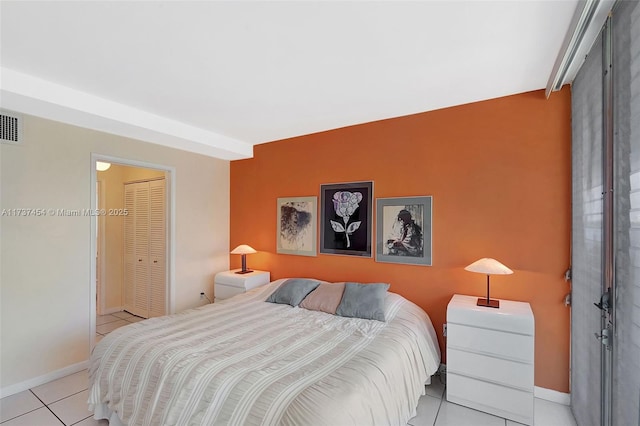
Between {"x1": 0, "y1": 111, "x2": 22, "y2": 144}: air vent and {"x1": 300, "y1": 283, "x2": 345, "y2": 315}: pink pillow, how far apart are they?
116 inches

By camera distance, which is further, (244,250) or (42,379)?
(244,250)

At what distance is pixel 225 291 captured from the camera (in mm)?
3842

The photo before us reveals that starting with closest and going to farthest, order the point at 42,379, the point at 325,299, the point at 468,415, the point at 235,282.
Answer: the point at 468,415, the point at 42,379, the point at 325,299, the point at 235,282

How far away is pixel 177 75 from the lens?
7.35ft

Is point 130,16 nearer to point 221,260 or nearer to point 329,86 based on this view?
point 329,86

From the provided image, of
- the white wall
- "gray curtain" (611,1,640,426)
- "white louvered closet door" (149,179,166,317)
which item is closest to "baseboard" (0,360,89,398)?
the white wall

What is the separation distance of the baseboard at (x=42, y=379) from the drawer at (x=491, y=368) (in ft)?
11.5

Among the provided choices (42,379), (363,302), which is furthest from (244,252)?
(42,379)

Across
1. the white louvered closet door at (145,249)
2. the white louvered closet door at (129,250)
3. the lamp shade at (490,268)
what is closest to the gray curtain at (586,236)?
the lamp shade at (490,268)

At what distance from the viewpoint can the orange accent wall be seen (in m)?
2.44

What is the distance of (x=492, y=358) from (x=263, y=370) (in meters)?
1.74

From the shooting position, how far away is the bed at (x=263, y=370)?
4.89ft

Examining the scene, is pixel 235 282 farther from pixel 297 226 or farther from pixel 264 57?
pixel 264 57

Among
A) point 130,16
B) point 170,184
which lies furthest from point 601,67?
point 170,184
